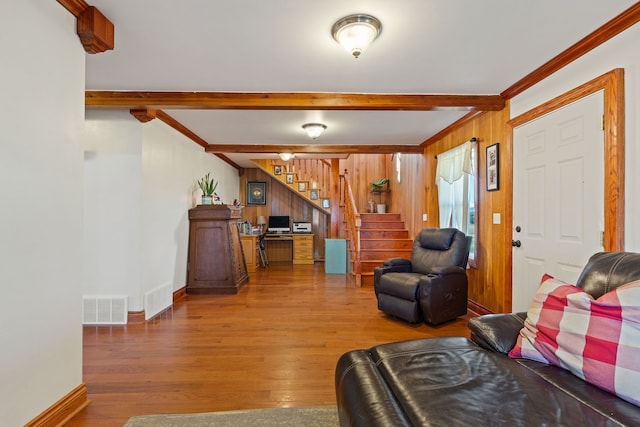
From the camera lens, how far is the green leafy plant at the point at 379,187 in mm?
7141

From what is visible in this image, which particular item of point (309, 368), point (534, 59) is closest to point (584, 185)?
point (534, 59)

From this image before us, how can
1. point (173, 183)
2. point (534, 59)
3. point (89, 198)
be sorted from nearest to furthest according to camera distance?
point (534, 59) → point (89, 198) → point (173, 183)

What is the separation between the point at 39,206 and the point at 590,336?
8.32 feet

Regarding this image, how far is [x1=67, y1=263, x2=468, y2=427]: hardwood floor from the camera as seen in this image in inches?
76.5

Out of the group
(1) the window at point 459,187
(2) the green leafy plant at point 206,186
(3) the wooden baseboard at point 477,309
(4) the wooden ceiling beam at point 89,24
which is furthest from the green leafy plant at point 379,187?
(4) the wooden ceiling beam at point 89,24

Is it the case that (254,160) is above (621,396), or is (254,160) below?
above

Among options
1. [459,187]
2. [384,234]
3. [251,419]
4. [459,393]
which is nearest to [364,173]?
[384,234]

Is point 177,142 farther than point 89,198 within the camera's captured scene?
Yes

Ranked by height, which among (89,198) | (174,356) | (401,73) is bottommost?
(174,356)

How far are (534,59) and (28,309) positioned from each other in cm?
364

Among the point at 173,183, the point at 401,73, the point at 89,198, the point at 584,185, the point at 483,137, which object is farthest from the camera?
the point at 173,183

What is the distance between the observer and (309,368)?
2336 millimetres

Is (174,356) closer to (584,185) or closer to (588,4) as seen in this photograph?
(584,185)

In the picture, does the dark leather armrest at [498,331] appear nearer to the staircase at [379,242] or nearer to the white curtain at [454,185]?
the white curtain at [454,185]
